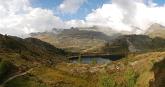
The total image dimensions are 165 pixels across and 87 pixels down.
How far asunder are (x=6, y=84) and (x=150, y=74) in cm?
8674

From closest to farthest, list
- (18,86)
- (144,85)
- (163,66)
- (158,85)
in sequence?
(158,85) → (163,66) → (144,85) → (18,86)

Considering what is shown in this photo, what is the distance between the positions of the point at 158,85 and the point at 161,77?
2553mm

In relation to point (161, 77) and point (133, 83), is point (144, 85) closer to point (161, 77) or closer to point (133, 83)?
Answer: point (133, 83)

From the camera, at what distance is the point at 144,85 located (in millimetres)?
186250

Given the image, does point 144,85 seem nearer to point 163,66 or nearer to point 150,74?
point 150,74

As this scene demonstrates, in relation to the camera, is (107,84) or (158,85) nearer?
(158,85)

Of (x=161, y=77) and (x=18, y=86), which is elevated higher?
(x=161, y=77)

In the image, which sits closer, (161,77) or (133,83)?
(161,77)

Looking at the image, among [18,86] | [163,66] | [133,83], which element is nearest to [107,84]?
[133,83]

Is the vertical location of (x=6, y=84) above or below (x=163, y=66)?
below

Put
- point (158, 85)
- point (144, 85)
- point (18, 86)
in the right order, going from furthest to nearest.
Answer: point (18, 86), point (144, 85), point (158, 85)

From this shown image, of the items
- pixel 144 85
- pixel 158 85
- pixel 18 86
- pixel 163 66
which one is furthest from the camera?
pixel 18 86

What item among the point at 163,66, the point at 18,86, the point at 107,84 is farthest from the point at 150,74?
the point at 163,66

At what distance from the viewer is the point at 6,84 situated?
195375 millimetres
